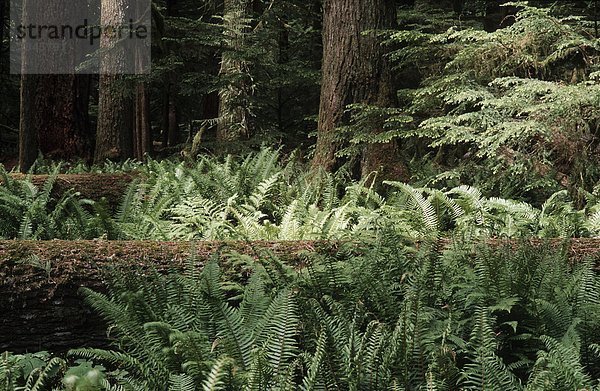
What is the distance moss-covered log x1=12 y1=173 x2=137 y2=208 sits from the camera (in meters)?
6.56

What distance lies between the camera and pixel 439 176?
21.5ft

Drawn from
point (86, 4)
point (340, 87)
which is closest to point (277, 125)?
point (86, 4)

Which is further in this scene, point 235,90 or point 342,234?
point 235,90

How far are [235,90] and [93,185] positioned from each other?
494 centimetres

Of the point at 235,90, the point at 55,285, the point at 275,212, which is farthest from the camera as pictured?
the point at 235,90

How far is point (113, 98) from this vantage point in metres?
11.2

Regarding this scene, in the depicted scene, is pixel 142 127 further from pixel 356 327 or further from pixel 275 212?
pixel 356 327

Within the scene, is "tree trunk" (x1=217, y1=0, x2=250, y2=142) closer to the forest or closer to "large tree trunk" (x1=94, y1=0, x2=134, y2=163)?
the forest

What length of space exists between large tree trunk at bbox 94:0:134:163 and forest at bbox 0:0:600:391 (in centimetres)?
5

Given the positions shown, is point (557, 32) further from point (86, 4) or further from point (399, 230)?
point (86, 4)

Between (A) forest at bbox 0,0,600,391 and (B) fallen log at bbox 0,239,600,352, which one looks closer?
(A) forest at bbox 0,0,600,391


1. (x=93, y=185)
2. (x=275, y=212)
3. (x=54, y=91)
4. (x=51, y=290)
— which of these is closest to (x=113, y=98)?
(x=54, y=91)

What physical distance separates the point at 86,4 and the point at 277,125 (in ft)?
13.2

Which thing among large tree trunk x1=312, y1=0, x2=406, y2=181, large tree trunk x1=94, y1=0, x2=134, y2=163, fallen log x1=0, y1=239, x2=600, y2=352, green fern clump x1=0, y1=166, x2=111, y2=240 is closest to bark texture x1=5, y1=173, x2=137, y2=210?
green fern clump x1=0, y1=166, x2=111, y2=240
